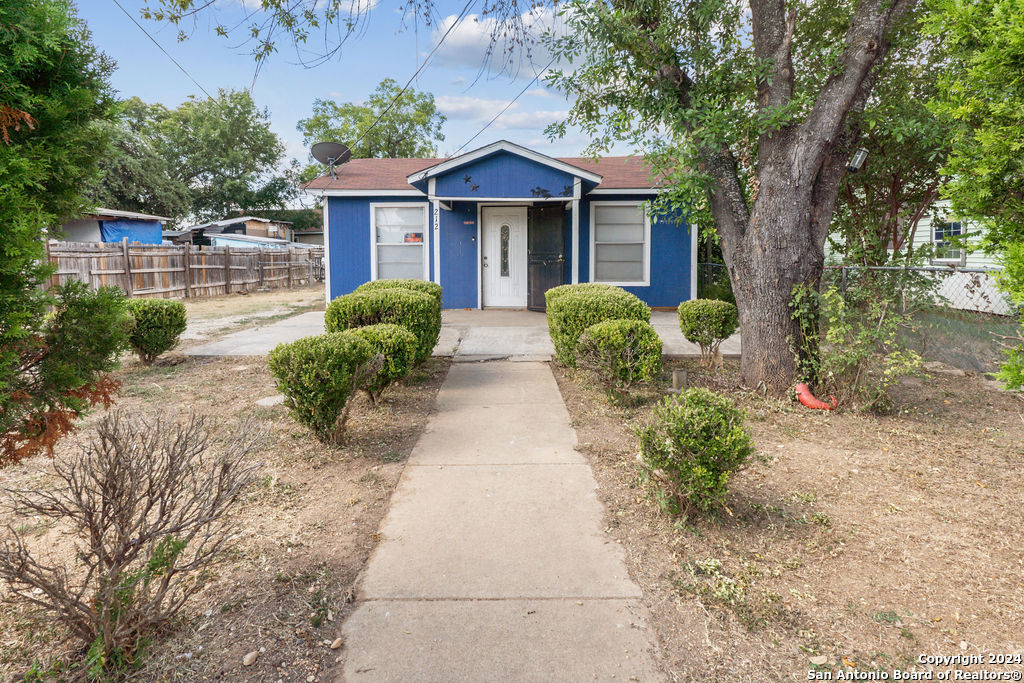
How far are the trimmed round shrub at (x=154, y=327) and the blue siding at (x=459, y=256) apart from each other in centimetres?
635

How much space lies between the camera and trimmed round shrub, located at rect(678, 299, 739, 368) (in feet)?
23.3

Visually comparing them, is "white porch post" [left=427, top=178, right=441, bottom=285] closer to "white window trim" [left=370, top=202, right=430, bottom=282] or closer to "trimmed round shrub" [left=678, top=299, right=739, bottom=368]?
"white window trim" [left=370, top=202, right=430, bottom=282]

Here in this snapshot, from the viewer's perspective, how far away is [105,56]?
2471 millimetres

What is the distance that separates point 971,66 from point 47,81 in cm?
406

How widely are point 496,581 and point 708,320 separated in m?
5.11

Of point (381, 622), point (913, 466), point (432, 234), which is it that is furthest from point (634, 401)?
point (432, 234)

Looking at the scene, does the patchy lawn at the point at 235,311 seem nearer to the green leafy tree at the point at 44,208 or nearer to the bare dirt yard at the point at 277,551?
the bare dirt yard at the point at 277,551

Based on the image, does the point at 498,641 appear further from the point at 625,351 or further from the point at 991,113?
the point at 625,351

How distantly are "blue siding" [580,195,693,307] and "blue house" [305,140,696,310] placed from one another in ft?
0.07

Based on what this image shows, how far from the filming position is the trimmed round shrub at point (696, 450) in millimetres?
3168

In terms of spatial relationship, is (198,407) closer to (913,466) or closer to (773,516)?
(773,516)

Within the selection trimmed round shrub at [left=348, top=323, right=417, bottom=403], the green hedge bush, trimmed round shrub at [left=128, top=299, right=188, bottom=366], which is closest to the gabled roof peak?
trimmed round shrub at [left=128, top=299, right=188, bottom=366]

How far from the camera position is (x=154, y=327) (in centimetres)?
776

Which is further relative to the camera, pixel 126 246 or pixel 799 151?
pixel 126 246
